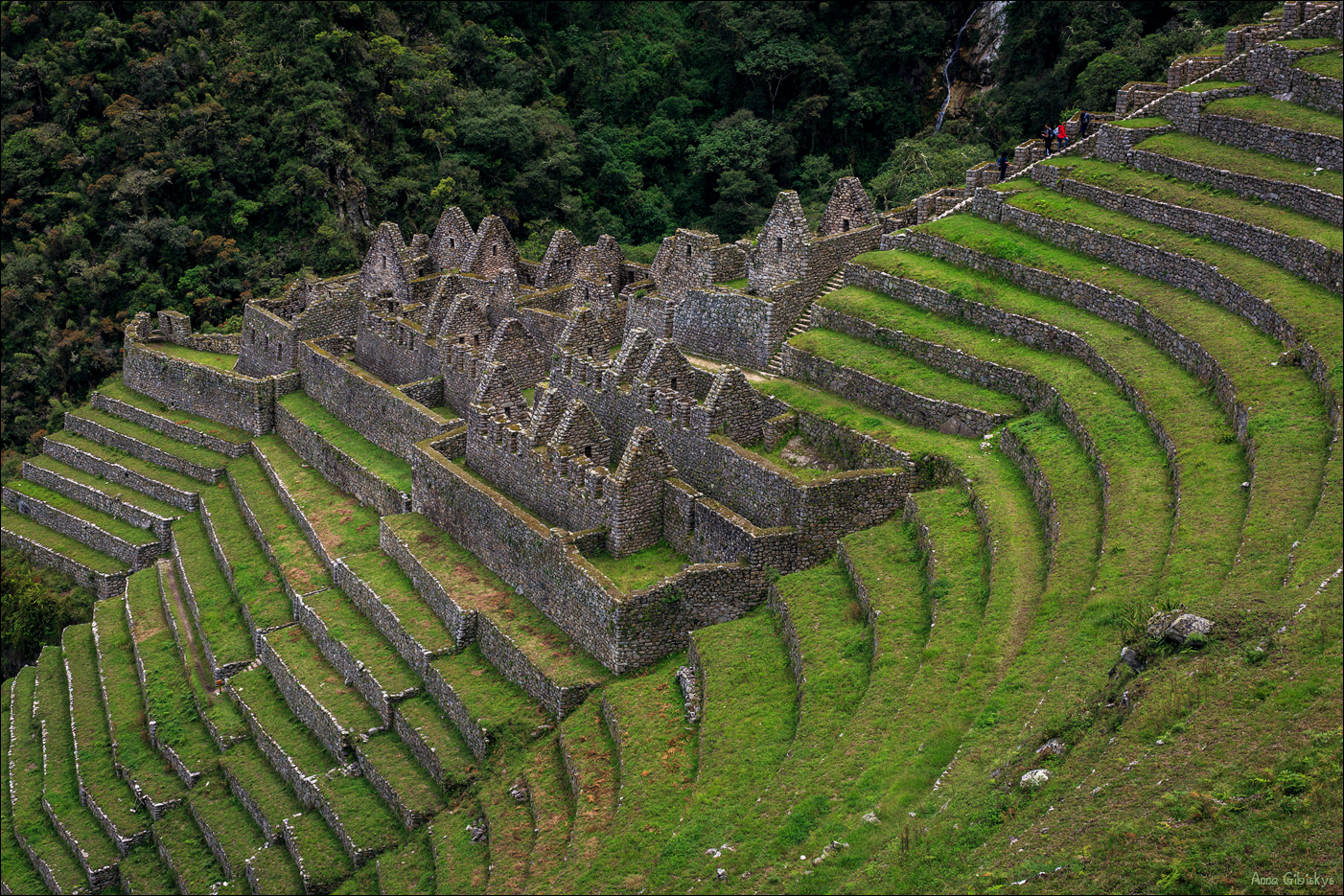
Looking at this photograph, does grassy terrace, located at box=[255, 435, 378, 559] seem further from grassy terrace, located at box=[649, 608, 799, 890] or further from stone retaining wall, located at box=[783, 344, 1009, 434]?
grassy terrace, located at box=[649, 608, 799, 890]

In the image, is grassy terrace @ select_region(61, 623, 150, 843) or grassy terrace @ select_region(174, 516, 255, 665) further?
grassy terrace @ select_region(174, 516, 255, 665)

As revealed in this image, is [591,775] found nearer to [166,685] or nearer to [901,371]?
[901,371]

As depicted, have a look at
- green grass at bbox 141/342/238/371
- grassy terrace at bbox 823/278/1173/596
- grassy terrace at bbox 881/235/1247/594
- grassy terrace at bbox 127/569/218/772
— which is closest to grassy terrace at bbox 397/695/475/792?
grassy terrace at bbox 127/569/218/772

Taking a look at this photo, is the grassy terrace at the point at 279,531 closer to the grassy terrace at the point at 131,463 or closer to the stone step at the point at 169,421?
the stone step at the point at 169,421

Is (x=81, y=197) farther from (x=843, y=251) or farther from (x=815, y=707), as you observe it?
(x=815, y=707)

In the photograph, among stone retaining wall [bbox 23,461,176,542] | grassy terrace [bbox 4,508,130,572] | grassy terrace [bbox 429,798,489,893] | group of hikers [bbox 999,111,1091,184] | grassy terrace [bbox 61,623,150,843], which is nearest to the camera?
grassy terrace [bbox 429,798,489,893]

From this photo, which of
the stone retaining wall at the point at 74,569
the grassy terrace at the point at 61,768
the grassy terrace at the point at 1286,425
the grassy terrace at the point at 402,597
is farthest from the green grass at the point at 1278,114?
the stone retaining wall at the point at 74,569
